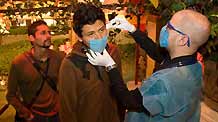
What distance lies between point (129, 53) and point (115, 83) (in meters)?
4.00

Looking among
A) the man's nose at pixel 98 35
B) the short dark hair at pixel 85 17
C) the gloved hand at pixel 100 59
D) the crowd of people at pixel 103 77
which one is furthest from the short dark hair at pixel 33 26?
the gloved hand at pixel 100 59

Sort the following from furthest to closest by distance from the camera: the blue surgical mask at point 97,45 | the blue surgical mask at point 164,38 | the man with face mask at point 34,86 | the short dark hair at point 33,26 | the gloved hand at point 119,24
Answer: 1. the short dark hair at point 33,26
2. the man with face mask at point 34,86
3. the gloved hand at point 119,24
4. the blue surgical mask at point 97,45
5. the blue surgical mask at point 164,38

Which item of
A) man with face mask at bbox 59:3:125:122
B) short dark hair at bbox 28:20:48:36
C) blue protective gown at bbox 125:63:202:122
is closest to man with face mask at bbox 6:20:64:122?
short dark hair at bbox 28:20:48:36

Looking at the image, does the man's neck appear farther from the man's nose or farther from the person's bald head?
the person's bald head

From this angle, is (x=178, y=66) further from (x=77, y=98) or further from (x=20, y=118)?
(x=20, y=118)

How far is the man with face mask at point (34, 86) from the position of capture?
2.95 meters

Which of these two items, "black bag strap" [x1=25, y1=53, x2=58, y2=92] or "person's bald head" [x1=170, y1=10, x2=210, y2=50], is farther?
"black bag strap" [x1=25, y1=53, x2=58, y2=92]

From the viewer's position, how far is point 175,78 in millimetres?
1856

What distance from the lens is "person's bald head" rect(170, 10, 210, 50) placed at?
188cm

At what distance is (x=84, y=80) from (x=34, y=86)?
79 centimetres

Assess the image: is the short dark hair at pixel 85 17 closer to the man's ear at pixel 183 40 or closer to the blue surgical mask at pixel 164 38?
the blue surgical mask at pixel 164 38

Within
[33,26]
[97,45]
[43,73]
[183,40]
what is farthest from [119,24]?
[33,26]

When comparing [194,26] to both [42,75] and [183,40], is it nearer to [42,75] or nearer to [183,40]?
[183,40]

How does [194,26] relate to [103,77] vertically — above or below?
above
